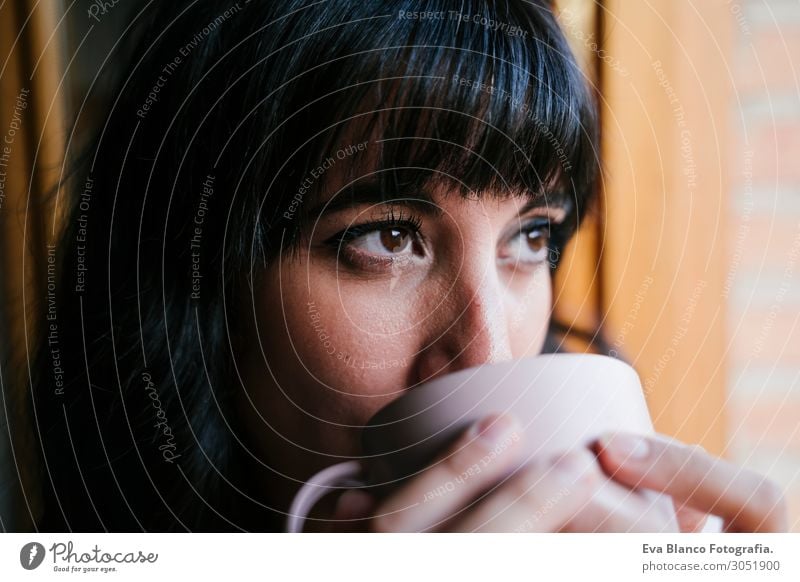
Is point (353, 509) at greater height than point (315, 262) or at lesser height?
lesser

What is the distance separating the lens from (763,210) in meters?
0.30

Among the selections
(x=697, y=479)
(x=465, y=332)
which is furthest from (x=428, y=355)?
(x=697, y=479)

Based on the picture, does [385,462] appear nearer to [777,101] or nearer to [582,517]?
[582,517]

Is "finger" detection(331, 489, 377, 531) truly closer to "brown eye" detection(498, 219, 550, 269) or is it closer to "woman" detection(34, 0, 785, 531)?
"woman" detection(34, 0, 785, 531)

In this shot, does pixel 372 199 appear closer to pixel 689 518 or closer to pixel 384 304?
pixel 384 304

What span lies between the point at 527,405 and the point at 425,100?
0.42 feet

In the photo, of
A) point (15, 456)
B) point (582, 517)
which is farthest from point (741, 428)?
point (15, 456)

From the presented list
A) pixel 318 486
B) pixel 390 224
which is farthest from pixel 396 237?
pixel 318 486

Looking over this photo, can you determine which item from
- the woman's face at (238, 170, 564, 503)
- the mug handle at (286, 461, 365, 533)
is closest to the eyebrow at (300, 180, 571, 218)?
the woman's face at (238, 170, 564, 503)

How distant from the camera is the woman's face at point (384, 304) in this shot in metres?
0.29

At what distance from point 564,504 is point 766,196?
0.52 feet

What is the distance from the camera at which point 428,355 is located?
291mm

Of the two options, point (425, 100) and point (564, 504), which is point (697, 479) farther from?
point (425, 100)
